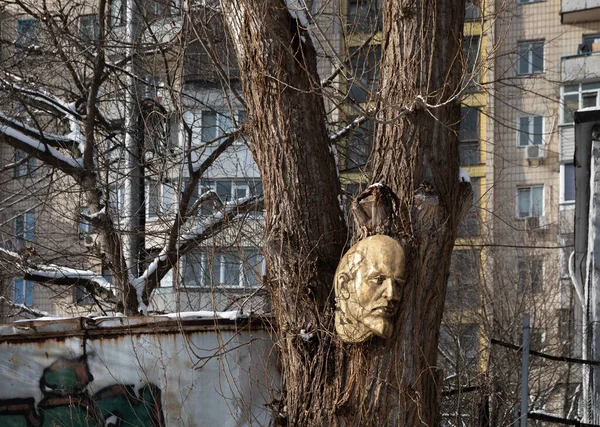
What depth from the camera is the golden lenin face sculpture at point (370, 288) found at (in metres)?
5.31

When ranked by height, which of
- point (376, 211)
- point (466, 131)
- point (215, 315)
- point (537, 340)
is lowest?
point (537, 340)

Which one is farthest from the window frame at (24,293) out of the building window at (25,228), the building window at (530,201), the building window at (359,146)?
the building window at (530,201)

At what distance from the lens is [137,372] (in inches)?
278

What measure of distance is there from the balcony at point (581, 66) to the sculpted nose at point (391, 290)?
76.5ft

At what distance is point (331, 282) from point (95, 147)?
6633 millimetres

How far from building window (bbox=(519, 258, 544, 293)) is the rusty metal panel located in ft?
58.1

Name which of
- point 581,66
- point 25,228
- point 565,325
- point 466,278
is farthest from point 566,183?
point 25,228

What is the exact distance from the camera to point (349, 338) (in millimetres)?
5441

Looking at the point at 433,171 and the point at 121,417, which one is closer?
the point at 433,171

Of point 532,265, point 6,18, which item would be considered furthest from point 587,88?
point 6,18

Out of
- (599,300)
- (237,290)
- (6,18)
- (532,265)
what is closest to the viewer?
(599,300)

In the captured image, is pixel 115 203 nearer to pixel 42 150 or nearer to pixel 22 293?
pixel 42 150

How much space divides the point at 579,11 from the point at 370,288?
2677 cm

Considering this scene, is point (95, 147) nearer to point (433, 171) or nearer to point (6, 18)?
point (6, 18)
